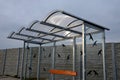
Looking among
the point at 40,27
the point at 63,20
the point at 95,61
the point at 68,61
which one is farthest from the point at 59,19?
the point at 68,61

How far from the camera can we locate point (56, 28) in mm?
8898

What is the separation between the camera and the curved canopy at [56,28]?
23.8 feet

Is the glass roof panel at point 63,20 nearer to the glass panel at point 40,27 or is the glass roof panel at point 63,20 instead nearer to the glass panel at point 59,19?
the glass panel at point 59,19

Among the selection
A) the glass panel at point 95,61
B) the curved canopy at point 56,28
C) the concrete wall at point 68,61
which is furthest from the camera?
the glass panel at point 95,61

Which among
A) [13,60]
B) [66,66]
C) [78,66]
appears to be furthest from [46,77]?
[13,60]

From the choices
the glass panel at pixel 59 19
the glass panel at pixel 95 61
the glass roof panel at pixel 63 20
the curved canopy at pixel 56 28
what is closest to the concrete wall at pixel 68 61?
the glass panel at pixel 95 61

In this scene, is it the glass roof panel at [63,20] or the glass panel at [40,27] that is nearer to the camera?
the glass roof panel at [63,20]

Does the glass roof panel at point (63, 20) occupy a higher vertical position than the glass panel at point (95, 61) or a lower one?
higher

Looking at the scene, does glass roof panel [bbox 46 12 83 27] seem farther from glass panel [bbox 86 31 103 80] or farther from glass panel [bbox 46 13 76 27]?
glass panel [bbox 86 31 103 80]

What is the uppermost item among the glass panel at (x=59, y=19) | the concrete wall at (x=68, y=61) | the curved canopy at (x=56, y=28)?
the glass panel at (x=59, y=19)

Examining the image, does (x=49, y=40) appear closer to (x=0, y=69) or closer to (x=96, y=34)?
(x=96, y=34)

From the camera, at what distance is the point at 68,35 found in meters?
9.81

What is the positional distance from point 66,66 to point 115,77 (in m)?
3.44

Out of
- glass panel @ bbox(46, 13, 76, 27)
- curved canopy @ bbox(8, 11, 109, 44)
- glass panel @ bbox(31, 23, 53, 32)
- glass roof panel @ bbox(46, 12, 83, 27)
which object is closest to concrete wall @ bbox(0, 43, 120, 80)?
curved canopy @ bbox(8, 11, 109, 44)
